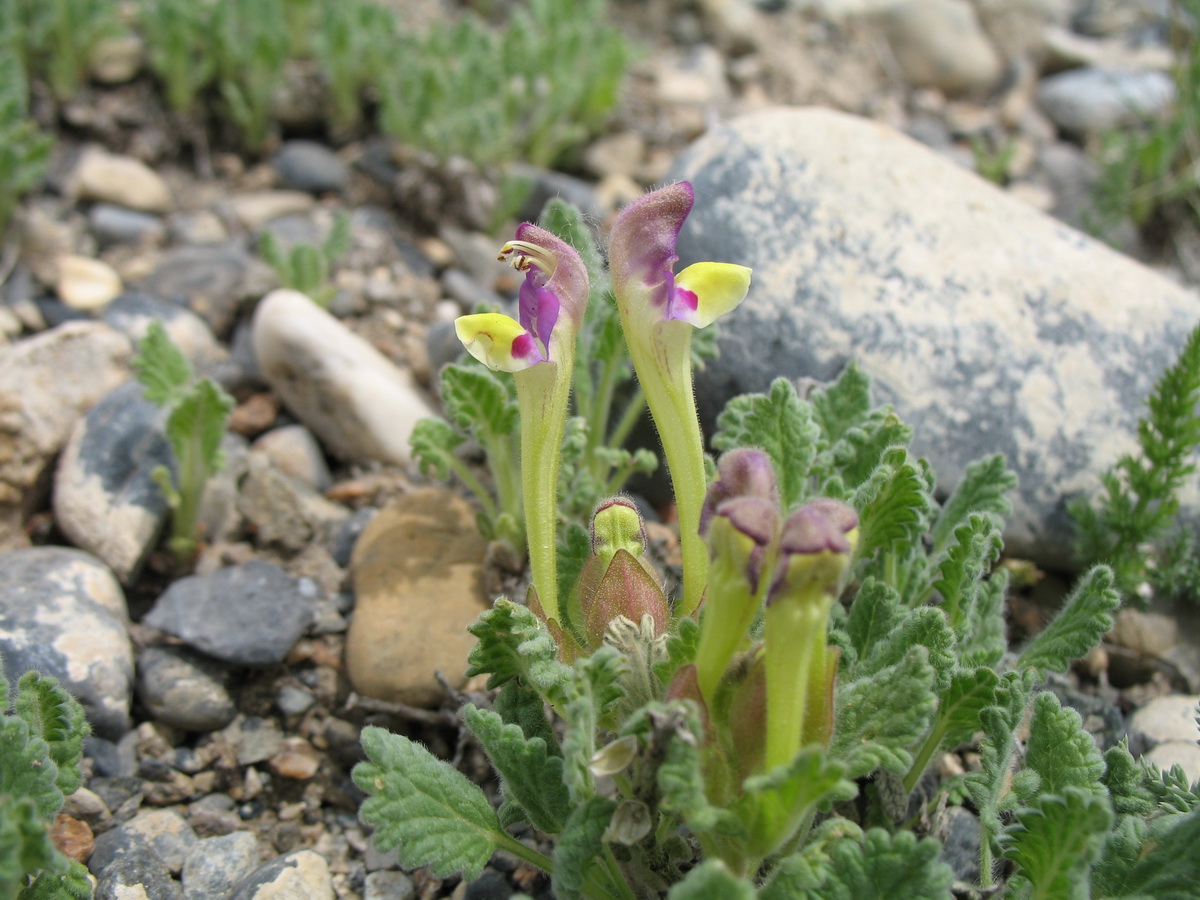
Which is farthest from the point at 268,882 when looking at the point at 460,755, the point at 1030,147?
the point at 1030,147

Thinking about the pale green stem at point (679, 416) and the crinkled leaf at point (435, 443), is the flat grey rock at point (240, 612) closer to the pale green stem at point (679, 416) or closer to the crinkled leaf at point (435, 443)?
the crinkled leaf at point (435, 443)

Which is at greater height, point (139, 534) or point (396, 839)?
point (396, 839)

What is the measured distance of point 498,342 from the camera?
2.27 meters

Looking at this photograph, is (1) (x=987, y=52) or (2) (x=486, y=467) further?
(1) (x=987, y=52)

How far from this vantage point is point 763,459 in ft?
6.84

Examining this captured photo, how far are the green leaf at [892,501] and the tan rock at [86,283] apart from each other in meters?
3.40

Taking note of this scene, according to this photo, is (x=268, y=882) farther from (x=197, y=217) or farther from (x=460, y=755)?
(x=197, y=217)

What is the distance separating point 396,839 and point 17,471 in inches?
86.3

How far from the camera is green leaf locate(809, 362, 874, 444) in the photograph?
305 centimetres

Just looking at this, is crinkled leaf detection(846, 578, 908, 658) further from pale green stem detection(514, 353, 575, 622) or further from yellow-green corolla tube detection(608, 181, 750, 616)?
pale green stem detection(514, 353, 575, 622)

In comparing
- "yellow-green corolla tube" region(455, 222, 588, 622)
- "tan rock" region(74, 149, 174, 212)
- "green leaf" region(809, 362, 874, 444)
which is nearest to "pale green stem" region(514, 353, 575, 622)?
"yellow-green corolla tube" region(455, 222, 588, 622)

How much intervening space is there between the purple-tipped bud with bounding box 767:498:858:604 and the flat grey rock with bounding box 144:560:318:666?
1850 millimetres

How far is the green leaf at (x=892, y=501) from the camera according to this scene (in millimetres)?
2523

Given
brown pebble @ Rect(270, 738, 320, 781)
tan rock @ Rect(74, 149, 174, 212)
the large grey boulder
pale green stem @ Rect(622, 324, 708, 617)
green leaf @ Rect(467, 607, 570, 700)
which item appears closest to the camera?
green leaf @ Rect(467, 607, 570, 700)
